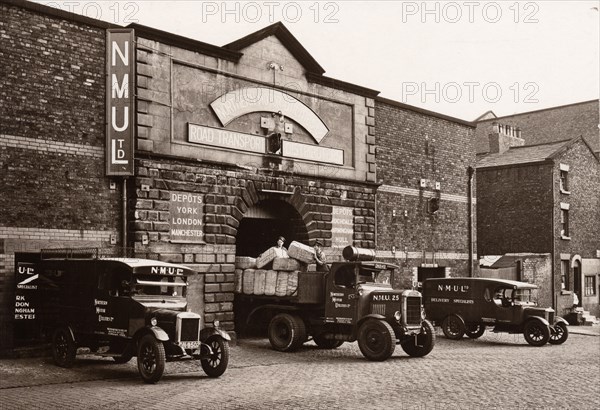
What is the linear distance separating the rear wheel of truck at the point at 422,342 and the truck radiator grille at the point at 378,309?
3.01 ft

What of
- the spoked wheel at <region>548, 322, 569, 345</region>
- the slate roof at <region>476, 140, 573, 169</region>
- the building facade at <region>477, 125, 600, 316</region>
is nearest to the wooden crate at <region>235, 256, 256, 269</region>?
the spoked wheel at <region>548, 322, 569, 345</region>

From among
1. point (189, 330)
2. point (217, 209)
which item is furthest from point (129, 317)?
point (217, 209)

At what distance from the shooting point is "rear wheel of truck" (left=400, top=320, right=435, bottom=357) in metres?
16.6

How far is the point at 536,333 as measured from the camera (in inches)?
810

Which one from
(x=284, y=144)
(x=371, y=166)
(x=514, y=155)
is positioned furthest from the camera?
(x=514, y=155)

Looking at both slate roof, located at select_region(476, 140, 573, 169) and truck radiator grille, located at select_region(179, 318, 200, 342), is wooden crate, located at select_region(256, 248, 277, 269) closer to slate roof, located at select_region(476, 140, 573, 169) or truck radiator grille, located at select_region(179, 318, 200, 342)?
truck radiator grille, located at select_region(179, 318, 200, 342)

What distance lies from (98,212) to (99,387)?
566 cm

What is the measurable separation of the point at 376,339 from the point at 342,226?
6.80 meters

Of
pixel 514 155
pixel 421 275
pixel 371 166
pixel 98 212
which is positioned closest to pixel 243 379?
pixel 98 212

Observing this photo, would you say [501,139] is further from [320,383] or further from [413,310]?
[320,383]

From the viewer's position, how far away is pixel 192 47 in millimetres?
18531

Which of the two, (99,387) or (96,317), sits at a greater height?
(96,317)

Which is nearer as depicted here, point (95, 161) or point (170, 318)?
point (170, 318)

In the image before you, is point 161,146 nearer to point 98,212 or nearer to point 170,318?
point 98,212
